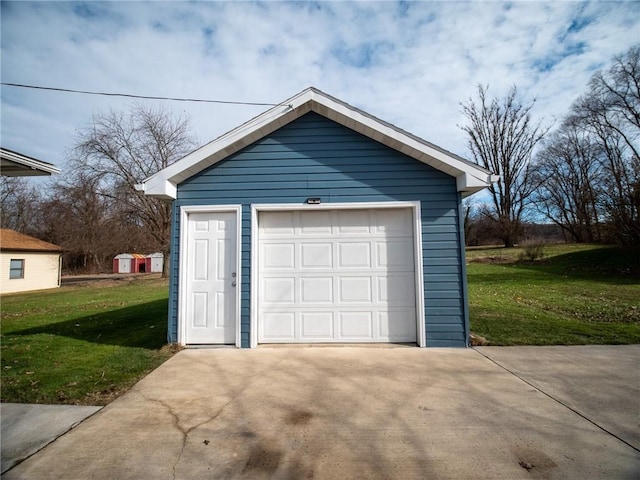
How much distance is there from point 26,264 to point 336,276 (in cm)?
2377

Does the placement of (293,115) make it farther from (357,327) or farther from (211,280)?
(357,327)

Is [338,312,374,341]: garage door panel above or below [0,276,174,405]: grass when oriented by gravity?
above

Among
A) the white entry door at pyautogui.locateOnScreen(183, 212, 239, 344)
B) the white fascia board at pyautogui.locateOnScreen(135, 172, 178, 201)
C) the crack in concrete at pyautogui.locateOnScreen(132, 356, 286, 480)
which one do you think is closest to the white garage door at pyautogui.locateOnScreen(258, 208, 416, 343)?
the white entry door at pyautogui.locateOnScreen(183, 212, 239, 344)

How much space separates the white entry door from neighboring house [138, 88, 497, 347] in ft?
0.06

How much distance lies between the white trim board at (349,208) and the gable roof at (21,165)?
3777mm

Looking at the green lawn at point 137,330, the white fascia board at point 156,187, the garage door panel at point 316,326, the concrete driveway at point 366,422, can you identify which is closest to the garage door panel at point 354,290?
the garage door panel at point 316,326

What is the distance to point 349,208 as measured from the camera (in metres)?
5.49

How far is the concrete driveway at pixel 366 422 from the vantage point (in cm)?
237

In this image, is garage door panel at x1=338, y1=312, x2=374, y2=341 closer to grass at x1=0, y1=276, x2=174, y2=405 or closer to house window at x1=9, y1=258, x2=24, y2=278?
grass at x1=0, y1=276, x2=174, y2=405

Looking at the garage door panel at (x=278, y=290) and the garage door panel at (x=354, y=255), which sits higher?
the garage door panel at (x=354, y=255)

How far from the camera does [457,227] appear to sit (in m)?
5.35

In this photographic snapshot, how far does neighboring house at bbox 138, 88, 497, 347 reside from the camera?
17.4 ft

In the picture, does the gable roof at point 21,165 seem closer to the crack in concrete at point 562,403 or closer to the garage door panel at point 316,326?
the garage door panel at point 316,326

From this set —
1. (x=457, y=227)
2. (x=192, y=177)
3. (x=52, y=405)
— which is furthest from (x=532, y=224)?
(x=52, y=405)
